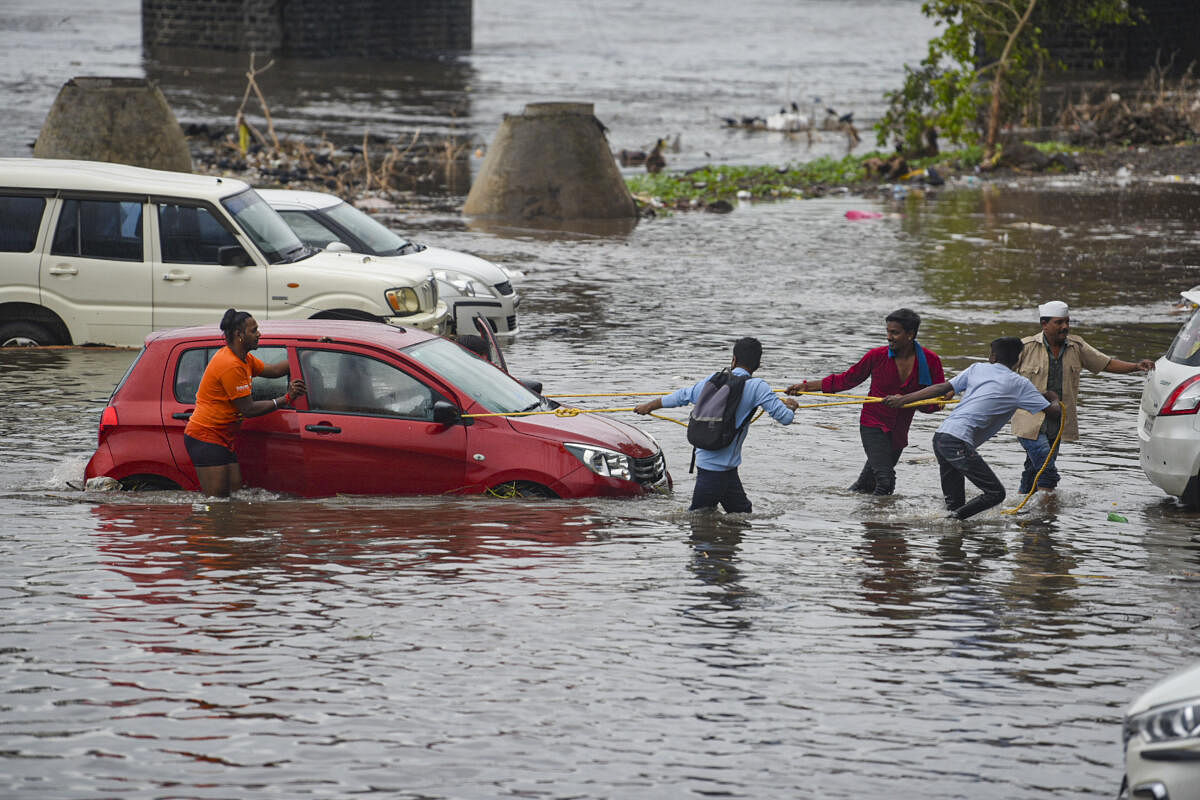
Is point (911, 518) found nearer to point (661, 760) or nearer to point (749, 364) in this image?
point (749, 364)

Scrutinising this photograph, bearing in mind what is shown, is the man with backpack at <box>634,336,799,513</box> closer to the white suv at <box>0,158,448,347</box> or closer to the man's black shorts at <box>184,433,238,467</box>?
the man's black shorts at <box>184,433,238,467</box>

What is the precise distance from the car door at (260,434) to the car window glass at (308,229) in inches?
256

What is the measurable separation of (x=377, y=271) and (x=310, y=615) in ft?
24.5

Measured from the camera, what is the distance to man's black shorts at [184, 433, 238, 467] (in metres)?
10.1

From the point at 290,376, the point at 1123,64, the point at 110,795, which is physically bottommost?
the point at 110,795

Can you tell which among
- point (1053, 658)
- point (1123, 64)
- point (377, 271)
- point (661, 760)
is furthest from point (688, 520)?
point (1123, 64)

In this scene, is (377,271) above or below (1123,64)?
below

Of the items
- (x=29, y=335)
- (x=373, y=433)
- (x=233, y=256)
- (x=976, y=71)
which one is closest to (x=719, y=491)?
(x=373, y=433)

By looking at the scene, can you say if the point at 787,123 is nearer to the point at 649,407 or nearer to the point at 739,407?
the point at 649,407

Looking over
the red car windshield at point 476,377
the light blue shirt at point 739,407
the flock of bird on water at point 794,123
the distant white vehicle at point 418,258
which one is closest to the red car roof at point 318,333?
the red car windshield at point 476,377

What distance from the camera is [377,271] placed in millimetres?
15109

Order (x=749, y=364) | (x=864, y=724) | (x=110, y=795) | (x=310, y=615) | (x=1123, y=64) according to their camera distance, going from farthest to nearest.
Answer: (x=1123, y=64), (x=749, y=364), (x=310, y=615), (x=864, y=724), (x=110, y=795)

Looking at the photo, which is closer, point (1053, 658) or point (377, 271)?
point (1053, 658)

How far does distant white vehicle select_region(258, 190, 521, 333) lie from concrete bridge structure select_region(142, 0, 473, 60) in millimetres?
53343
